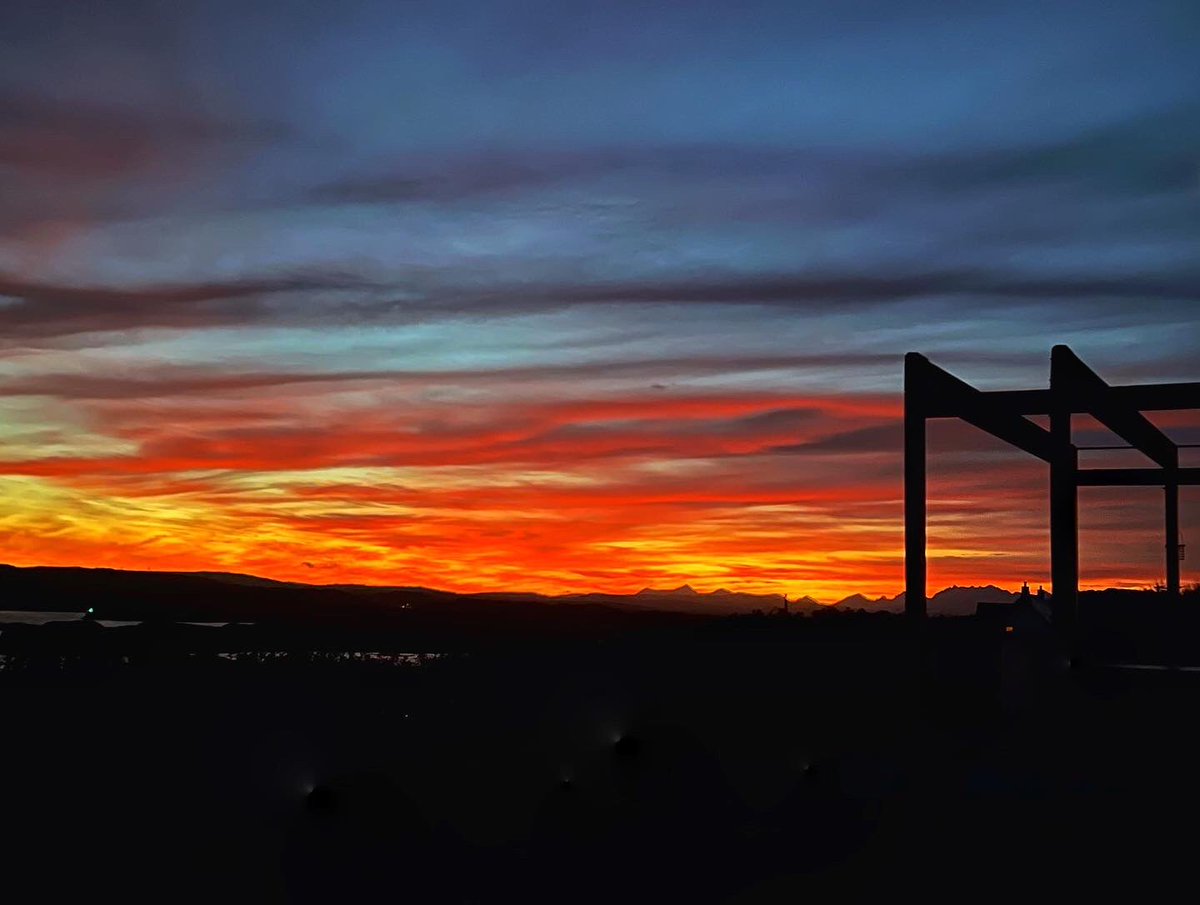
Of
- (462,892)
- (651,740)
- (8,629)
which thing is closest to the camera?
(462,892)

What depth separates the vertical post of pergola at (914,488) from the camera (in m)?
17.0

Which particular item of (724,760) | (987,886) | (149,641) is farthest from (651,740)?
(149,641)

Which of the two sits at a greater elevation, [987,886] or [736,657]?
[736,657]

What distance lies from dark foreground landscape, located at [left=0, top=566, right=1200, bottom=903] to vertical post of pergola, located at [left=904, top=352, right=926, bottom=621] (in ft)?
1.96

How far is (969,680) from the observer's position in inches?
701

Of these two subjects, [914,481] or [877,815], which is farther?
[914,481]

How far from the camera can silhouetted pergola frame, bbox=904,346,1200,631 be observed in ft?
56.0

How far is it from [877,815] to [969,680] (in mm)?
5563

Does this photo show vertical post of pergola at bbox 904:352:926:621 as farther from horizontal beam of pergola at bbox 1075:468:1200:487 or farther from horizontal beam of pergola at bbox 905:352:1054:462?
horizontal beam of pergola at bbox 1075:468:1200:487

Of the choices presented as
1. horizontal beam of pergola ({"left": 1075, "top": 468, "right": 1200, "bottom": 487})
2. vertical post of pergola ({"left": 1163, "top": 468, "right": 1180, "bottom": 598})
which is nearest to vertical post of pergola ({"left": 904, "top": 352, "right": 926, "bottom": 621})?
horizontal beam of pergola ({"left": 1075, "top": 468, "right": 1200, "bottom": 487})

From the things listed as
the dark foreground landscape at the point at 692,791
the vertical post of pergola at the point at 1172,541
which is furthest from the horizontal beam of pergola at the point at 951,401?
the vertical post of pergola at the point at 1172,541

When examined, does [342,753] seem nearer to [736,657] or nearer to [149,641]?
[736,657]

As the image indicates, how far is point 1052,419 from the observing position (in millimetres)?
19734

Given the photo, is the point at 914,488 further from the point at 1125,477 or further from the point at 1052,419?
the point at 1125,477
